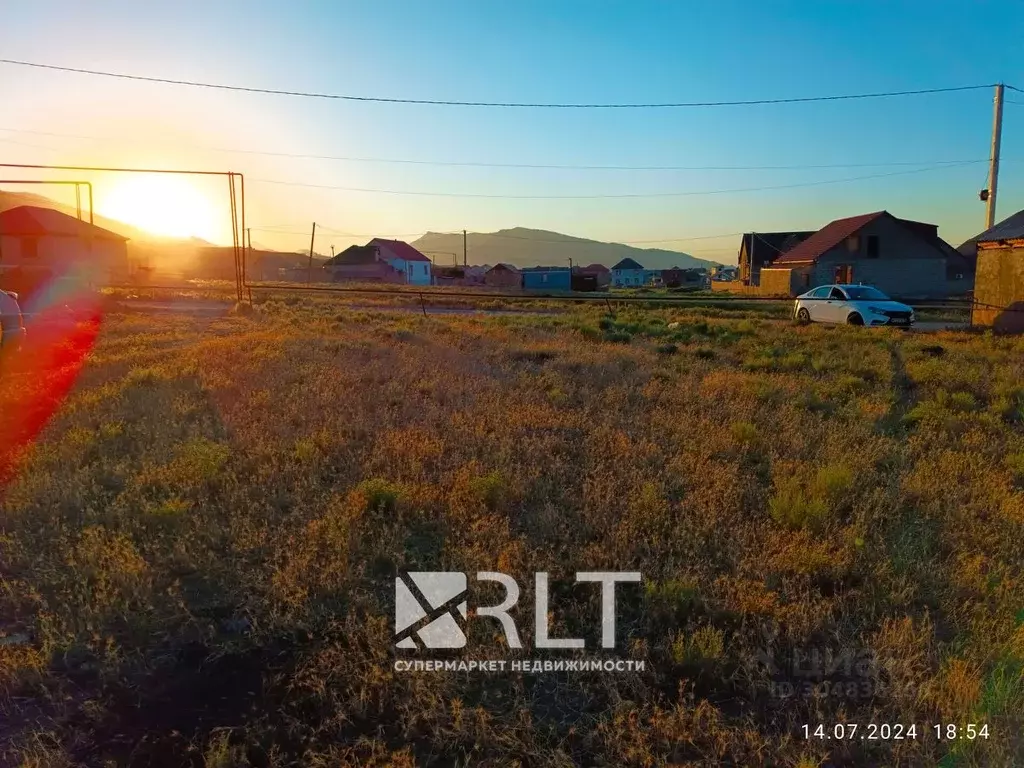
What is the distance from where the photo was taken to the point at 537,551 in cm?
382

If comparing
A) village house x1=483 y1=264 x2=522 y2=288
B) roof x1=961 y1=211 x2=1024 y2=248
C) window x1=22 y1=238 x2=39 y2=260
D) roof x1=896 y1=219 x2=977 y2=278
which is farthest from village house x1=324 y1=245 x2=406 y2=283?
roof x1=961 y1=211 x2=1024 y2=248

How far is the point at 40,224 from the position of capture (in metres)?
45.1

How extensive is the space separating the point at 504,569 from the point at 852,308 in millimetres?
20350

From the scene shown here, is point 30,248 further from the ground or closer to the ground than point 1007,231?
further from the ground

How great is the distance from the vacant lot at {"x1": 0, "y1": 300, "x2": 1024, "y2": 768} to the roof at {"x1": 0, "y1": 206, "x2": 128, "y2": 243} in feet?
160

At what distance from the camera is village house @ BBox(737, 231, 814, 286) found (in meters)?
65.1

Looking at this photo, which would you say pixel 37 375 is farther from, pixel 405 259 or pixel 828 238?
pixel 405 259

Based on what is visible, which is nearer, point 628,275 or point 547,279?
point 547,279

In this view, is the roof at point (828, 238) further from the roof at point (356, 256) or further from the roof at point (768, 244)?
the roof at point (356, 256)

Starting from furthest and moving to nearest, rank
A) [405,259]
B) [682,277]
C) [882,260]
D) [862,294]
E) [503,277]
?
[682,277]
[503,277]
[405,259]
[882,260]
[862,294]

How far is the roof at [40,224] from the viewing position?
44688mm

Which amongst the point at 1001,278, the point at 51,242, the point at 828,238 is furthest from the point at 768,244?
the point at 51,242

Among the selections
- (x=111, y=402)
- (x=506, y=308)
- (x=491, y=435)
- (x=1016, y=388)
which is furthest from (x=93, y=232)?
A: (x=1016, y=388)

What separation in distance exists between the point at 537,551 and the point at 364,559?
3.54ft
